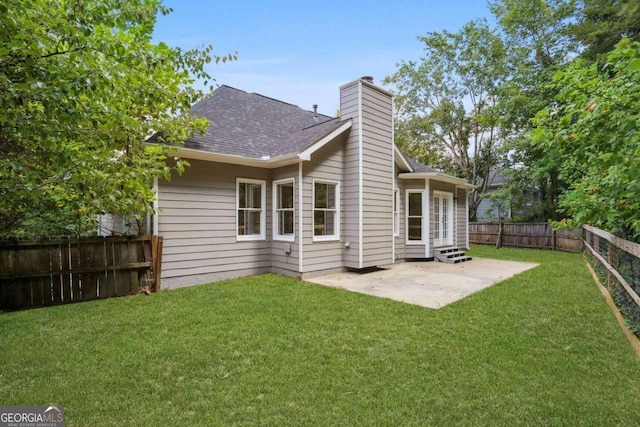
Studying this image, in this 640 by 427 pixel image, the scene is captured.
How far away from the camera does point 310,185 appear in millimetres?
7668

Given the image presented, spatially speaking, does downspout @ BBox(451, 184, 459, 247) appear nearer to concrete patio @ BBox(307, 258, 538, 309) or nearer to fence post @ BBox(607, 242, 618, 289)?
concrete patio @ BBox(307, 258, 538, 309)

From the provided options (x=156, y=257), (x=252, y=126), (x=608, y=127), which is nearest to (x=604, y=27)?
(x=252, y=126)

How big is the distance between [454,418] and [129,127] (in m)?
4.56

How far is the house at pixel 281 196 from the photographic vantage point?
273 inches

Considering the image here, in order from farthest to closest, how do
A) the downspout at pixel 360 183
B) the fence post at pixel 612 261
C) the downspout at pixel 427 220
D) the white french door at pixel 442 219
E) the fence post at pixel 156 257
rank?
the white french door at pixel 442 219 → the downspout at pixel 427 220 → the downspout at pixel 360 183 → the fence post at pixel 156 257 → the fence post at pixel 612 261

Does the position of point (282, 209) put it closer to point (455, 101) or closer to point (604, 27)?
point (604, 27)

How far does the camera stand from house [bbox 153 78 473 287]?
6.93 metres

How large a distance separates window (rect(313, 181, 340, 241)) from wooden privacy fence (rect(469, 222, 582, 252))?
10.1 m

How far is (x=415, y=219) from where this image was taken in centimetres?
1056

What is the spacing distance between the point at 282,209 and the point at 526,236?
11998 mm

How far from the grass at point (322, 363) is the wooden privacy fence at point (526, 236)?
9.41 meters

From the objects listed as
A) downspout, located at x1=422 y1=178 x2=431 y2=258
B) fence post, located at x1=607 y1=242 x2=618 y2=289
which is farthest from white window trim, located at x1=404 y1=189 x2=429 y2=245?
fence post, located at x1=607 y1=242 x2=618 y2=289

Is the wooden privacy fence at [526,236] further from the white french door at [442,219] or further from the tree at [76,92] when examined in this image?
the tree at [76,92]

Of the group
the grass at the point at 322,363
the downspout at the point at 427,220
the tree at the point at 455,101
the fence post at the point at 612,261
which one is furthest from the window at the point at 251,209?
the tree at the point at 455,101
